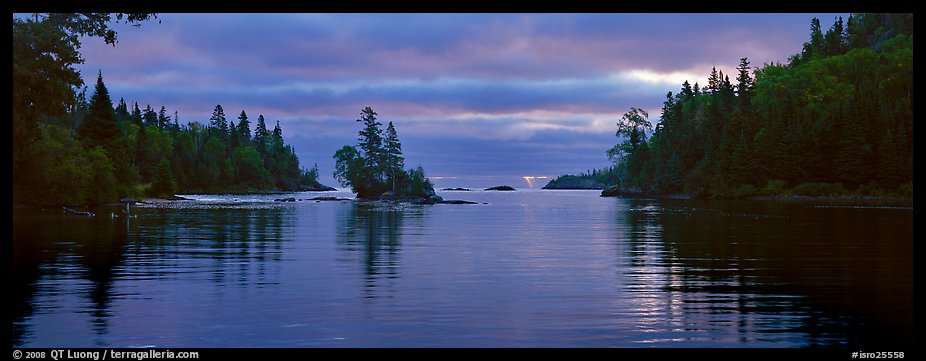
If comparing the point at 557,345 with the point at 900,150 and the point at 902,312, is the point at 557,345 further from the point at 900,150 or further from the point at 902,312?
the point at 900,150

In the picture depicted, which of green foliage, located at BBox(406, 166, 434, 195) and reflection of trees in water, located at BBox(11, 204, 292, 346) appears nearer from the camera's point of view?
reflection of trees in water, located at BBox(11, 204, 292, 346)

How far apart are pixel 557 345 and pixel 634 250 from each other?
19.0 metres

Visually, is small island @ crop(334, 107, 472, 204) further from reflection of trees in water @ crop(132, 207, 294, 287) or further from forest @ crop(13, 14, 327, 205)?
reflection of trees in water @ crop(132, 207, 294, 287)

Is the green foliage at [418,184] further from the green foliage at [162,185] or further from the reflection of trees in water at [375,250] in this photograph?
the reflection of trees in water at [375,250]

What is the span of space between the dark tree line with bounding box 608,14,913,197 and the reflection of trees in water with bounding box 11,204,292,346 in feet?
307

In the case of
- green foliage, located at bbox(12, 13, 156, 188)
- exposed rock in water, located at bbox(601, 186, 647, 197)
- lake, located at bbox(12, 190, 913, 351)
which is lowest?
lake, located at bbox(12, 190, 913, 351)

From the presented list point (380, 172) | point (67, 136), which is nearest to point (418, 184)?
point (380, 172)

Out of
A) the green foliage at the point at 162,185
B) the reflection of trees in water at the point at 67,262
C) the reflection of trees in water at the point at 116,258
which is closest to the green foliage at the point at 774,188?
the green foliage at the point at 162,185

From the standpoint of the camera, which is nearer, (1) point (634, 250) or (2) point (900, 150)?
(1) point (634, 250)

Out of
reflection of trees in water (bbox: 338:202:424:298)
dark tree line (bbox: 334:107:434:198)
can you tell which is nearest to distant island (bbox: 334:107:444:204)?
dark tree line (bbox: 334:107:434:198)

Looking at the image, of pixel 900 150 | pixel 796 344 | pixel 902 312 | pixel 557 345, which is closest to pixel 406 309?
pixel 557 345

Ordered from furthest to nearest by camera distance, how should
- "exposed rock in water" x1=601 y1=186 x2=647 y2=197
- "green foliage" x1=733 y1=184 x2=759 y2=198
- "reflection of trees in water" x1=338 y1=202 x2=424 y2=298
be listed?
"exposed rock in water" x1=601 y1=186 x2=647 y2=197
"green foliage" x1=733 y1=184 x2=759 y2=198
"reflection of trees in water" x1=338 y1=202 x2=424 y2=298

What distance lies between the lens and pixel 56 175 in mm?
84062

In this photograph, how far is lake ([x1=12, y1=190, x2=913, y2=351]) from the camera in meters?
14.0
